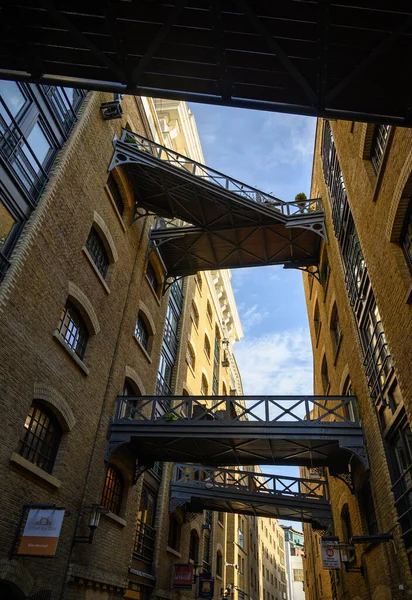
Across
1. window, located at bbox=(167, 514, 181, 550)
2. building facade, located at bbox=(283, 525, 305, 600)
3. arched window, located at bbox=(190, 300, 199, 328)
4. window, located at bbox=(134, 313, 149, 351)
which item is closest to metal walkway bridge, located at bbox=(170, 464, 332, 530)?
window, located at bbox=(167, 514, 181, 550)

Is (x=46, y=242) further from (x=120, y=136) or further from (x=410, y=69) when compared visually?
(x=410, y=69)

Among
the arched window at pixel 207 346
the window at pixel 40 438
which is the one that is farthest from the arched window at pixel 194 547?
the window at pixel 40 438

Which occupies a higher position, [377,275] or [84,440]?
[377,275]

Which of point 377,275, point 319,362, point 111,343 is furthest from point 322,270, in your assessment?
point 111,343

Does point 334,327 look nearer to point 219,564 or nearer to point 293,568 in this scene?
point 219,564

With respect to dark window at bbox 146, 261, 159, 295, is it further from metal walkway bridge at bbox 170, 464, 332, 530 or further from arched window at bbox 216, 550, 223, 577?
arched window at bbox 216, 550, 223, 577

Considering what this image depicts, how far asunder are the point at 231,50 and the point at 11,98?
5.97 meters

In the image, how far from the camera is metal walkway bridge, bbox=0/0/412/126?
15.9ft

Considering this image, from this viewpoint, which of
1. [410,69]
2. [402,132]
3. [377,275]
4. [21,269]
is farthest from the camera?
[377,275]

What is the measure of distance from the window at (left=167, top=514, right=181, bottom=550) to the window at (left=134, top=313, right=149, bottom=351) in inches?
257

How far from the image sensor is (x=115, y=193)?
14656 mm

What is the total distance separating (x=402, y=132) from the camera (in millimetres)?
7762

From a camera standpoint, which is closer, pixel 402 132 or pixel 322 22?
pixel 322 22

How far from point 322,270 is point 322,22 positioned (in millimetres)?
13228
